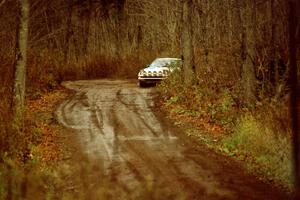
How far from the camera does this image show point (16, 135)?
42.7ft

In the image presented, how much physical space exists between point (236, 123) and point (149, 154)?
3335mm

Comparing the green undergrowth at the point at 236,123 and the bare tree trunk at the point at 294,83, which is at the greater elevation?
the bare tree trunk at the point at 294,83

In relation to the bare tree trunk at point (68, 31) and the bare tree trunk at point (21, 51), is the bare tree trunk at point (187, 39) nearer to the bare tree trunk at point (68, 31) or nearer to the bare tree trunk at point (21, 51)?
the bare tree trunk at point (21, 51)

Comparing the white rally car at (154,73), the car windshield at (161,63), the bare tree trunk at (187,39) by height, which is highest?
the bare tree trunk at (187,39)

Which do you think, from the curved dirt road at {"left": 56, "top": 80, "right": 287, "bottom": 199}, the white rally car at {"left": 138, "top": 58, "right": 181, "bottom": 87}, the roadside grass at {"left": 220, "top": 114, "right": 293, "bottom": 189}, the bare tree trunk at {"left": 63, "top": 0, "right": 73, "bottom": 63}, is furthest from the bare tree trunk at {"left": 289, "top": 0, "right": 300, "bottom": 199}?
the bare tree trunk at {"left": 63, "top": 0, "right": 73, "bottom": 63}

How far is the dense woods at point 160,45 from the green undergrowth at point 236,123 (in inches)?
5.3

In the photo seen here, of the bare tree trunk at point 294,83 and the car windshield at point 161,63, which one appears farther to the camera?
the car windshield at point 161,63

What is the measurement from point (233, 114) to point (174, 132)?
1.97 meters

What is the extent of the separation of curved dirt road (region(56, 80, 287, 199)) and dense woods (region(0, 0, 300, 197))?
6.68 feet

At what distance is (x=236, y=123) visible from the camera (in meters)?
15.9

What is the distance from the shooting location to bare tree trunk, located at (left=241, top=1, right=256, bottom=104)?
55.5 feet

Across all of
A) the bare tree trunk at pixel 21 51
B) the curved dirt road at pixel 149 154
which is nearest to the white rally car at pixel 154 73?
the curved dirt road at pixel 149 154

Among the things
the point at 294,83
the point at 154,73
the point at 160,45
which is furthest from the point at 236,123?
the point at 160,45

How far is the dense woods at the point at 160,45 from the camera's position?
16.7m
